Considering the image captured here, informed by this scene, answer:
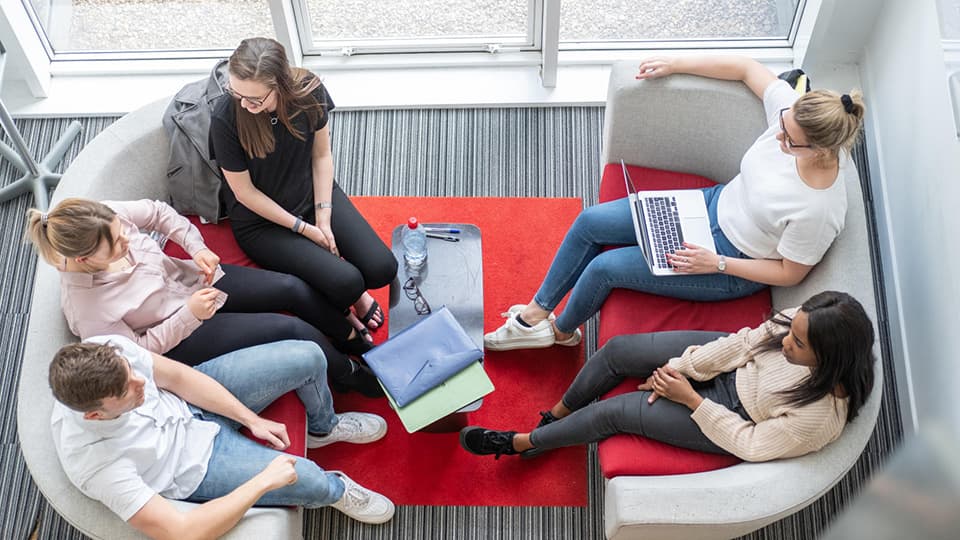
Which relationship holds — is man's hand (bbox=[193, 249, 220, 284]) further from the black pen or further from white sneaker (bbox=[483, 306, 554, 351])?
white sneaker (bbox=[483, 306, 554, 351])

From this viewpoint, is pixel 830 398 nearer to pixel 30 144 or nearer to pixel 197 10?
pixel 197 10

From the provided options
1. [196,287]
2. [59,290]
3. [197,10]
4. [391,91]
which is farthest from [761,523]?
[197,10]

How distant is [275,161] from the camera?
2.57 m

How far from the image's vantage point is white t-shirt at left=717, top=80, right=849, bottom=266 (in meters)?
2.29

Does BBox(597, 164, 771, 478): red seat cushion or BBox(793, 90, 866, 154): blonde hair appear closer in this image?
BBox(793, 90, 866, 154): blonde hair

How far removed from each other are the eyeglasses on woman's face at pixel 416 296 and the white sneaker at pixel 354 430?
0.43 m

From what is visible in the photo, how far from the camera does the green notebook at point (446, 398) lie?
8.16ft

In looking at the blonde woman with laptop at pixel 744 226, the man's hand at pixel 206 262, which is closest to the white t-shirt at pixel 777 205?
the blonde woman with laptop at pixel 744 226

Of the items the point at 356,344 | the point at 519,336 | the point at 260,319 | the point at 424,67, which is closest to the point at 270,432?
the point at 260,319

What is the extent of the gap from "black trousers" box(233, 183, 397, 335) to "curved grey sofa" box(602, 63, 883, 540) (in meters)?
0.88

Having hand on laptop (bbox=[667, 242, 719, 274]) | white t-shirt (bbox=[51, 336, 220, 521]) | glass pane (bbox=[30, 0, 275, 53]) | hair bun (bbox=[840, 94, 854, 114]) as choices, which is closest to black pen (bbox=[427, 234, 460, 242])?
hand on laptop (bbox=[667, 242, 719, 274])

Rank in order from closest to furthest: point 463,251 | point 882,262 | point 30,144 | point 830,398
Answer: point 830,398 < point 463,251 < point 882,262 < point 30,144

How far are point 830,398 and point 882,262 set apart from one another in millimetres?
1230

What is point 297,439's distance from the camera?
246cm
